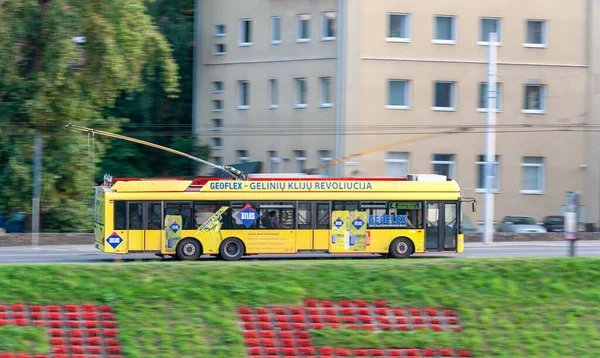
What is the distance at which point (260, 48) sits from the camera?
147 ft

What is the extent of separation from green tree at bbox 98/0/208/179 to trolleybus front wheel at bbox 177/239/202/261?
2090 cm

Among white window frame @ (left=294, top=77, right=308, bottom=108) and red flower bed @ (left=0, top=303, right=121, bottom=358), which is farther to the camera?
white window frame @ (left=294, top=77, right=308, bottom=108)

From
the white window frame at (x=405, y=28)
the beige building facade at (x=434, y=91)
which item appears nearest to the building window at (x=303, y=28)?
the beige building facade at (x=434, y=91)

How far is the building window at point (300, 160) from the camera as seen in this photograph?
4316 cm

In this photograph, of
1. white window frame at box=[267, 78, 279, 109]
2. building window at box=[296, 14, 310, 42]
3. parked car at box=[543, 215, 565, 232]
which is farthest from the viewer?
white window frame at box=[267, 78, 279, 109]

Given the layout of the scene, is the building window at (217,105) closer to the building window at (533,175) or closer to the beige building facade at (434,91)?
the beige building facade at (434,91)

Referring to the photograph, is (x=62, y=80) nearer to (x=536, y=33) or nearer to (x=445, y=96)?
(x=445, y=96)

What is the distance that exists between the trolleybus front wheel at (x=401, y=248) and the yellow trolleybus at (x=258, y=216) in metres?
0.03

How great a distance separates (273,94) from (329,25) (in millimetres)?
4823

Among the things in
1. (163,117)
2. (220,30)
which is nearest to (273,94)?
(220,30)

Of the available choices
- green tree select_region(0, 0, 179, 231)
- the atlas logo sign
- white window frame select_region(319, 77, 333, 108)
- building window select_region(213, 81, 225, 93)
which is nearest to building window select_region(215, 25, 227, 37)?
building window select_region(213, 81, 225, 93)

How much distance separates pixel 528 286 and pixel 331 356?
3726 millimetres

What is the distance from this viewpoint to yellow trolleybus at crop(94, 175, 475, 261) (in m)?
25.2

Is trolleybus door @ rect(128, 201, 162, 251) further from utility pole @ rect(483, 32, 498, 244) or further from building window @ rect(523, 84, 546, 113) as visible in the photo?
building window @ rect(523, 84, 546, 113)
